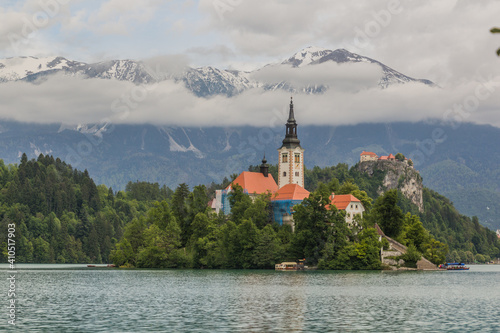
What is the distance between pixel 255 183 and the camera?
513ft

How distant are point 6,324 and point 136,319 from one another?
338 inches

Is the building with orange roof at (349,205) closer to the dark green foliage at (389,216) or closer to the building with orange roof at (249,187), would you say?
the dark green foliage at (389,216)

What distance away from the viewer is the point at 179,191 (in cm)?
15088

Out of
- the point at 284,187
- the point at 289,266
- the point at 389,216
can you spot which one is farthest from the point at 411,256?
the point at 284,187

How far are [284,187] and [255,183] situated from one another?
861cm

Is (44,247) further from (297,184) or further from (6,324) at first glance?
(6,324)

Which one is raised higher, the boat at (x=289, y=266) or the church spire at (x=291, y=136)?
the church spire at (x=291, y=136)

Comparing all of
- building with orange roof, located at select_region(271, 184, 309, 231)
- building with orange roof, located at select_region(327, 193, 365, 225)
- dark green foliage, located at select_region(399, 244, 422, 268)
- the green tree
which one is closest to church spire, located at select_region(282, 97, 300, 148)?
building with orange roof, located at select_region(271, 184, 309, 231)

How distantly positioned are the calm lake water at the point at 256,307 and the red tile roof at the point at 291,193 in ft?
184

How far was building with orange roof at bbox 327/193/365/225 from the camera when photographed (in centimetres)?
13525

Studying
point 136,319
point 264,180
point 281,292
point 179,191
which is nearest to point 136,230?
point 179,191

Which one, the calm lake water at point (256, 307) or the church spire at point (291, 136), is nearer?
the calm lake water at point (256, 307)

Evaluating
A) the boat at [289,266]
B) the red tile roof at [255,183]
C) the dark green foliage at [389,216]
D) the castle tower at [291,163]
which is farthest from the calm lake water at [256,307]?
the castle tower at [291,163]

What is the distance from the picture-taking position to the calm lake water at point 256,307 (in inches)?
1849
